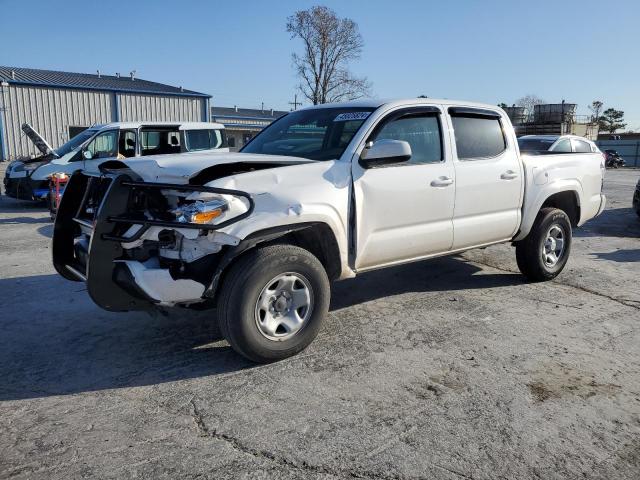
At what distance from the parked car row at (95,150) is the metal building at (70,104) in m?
16.8

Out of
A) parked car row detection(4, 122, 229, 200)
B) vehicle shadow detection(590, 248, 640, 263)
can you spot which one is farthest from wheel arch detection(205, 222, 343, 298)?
parked car row detection(4, 122, 229, 200)

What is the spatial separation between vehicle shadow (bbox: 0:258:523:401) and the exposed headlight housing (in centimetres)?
103

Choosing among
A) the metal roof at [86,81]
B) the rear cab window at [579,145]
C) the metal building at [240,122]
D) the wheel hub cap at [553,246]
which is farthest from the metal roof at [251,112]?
the wheel hub cap at [553,246]

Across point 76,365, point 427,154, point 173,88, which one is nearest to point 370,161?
point 427,154

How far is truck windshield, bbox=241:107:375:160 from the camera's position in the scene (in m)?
4.34

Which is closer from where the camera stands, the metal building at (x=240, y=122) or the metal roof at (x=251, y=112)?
the metal building at (x=240, y=122)

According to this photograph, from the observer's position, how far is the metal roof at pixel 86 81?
96.2ft

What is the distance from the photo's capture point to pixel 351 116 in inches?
179

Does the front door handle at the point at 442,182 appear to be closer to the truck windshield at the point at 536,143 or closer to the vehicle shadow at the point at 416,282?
the vehicle shadow at the point at 416,282

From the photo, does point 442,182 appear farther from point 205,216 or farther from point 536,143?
point 536,143

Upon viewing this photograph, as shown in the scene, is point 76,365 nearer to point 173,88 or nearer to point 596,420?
point 596,420

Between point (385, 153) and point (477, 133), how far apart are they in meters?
1.60


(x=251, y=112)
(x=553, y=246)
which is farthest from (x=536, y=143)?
(x=251, y=112)

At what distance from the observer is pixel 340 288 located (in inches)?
220
